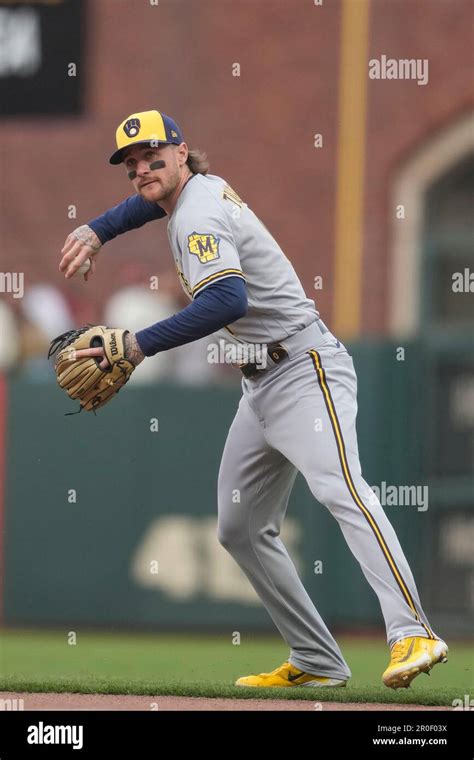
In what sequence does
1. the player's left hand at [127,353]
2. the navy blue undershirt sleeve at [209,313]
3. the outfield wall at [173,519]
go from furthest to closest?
the outfield wall at [173,519], the player's left hand at [127,353], the navy blue undershirt sleeve at [209,313]

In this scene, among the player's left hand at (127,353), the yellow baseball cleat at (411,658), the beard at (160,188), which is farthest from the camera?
the beard at (160,188)

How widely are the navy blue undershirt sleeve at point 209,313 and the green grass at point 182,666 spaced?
138 centimetres

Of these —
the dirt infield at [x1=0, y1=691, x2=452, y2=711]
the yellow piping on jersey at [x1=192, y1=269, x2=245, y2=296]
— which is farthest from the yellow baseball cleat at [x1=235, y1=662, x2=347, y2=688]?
the yellow piping on jersey at [x1=192, y1=269, x2=245, y2=296]

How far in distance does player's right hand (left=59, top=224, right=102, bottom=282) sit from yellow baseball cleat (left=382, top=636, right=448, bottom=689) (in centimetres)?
186

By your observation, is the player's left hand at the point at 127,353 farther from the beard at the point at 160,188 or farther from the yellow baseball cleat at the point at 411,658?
the yellow baseball cleat at the point at 411,658

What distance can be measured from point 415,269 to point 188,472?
439 centimetres

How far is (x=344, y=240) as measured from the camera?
13.5m

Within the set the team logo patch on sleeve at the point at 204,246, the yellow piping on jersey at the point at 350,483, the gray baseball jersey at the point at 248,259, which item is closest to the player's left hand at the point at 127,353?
the gray baseball jersey at the point at 248,259

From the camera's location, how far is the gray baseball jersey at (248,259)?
536 cm

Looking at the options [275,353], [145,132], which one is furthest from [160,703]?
[145,132]

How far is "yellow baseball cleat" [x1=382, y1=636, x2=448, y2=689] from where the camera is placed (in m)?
5.04

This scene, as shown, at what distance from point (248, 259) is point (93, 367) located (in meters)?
0.70
